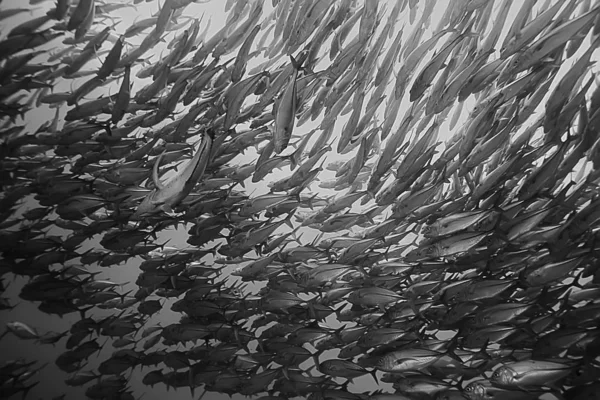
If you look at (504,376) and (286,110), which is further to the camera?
(504,376)

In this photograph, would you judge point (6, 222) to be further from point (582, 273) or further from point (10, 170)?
point (582, 273)

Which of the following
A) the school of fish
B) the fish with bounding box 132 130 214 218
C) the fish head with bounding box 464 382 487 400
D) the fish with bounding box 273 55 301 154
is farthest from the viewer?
the fish head with bounding box 464 382 487 400

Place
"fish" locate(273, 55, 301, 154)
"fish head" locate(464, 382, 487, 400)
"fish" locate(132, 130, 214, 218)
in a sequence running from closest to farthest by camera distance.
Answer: "fish" locate(132, 130, 214, 218), "fish" locate(273, 55, 301, 154), "fish head" locate(464, 382, 487, 400)

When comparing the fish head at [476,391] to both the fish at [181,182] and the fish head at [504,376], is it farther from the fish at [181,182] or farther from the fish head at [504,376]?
the fish at [181,182]

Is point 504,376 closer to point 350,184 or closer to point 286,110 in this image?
point 350,184

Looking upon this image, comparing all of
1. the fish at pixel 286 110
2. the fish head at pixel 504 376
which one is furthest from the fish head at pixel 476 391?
the fish at pixel 286 110

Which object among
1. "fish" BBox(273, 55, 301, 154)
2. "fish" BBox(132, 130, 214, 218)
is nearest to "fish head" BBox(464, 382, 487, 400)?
"fish" BBox(273, 55, 301, 154)

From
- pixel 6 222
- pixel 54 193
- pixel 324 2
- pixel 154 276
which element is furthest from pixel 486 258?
pixel 6 222

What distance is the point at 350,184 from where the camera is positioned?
14.9ft

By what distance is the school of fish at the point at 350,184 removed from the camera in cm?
325

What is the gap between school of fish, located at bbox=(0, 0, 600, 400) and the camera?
325 centimetres

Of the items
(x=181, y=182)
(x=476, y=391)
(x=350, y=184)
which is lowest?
(x=476, y=391)

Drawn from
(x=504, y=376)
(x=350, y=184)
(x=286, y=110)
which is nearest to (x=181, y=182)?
(x=286, y=110)

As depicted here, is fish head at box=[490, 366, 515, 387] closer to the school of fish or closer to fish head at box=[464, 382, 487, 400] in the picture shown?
the school of fish
